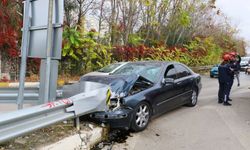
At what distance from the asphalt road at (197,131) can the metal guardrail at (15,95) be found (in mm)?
2083

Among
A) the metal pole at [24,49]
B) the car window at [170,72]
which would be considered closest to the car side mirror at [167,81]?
the car window at [170,72]

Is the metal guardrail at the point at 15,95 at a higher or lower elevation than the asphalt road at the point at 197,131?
higher

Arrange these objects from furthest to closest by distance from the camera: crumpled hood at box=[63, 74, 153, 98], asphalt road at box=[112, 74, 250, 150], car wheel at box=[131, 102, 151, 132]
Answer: car wheel at box=[131, 102, 151, 132] → crumpled hood at box=[63, 74, 153, 98] → asphalt road at box=[112, 74, 250, 150]

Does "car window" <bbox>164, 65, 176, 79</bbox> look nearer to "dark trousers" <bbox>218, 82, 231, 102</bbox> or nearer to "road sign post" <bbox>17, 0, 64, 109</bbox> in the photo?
"dark trousers" <bbox>218, 82, 231, 102</bbox>

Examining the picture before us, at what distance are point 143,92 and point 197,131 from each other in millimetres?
1400

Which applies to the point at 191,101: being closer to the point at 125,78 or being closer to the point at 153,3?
the point at 125,78

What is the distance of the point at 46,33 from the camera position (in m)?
5.47

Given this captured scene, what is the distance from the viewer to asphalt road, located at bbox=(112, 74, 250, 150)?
577 centimetres

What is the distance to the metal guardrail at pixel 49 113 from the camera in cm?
426

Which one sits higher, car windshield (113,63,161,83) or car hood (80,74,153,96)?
car windshield (113,63,161,83)

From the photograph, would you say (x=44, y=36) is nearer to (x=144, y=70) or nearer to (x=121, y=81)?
(x=121, y=81)

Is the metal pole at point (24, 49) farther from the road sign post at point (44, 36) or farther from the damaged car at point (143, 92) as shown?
the damaged car at point (143, 92)

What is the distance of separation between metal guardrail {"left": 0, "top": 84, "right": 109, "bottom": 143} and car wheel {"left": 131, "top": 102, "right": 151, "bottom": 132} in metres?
0.71

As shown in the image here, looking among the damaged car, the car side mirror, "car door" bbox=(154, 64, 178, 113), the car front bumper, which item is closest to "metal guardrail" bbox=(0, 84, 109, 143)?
the car front bumper
